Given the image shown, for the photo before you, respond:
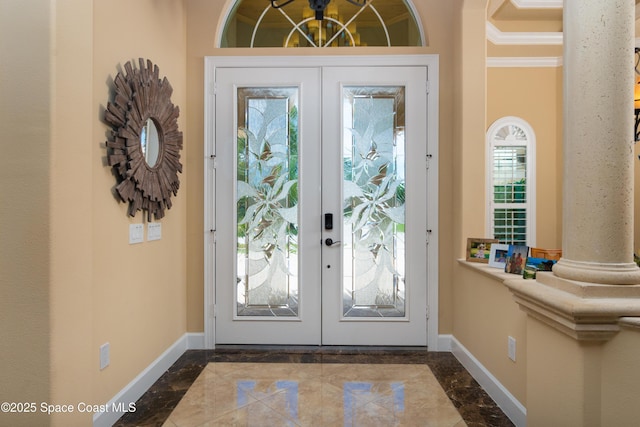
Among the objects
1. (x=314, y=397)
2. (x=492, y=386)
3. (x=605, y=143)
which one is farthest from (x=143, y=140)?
(x=492, y=386)

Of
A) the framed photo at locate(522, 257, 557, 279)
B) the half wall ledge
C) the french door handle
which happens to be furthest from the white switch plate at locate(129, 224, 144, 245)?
the framed photo at locate(522, 257, 557, 279)

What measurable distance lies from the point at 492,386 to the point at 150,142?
2839mm

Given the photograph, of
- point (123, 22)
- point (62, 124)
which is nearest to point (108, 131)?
point (62, 124)

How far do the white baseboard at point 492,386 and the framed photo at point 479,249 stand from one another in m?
0.73

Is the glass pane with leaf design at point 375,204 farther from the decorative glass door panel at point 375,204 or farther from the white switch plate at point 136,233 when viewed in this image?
the white switch plate at point 136,233

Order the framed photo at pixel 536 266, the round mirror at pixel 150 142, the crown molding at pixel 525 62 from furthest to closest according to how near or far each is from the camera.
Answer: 1. the crown molding at pixel 525 62
2. the round mirror at pixel 150 142
3. the framed photo at pixel 536 266

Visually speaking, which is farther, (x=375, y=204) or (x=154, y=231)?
(x=375, y=204)

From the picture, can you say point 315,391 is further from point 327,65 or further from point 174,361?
point 327,65

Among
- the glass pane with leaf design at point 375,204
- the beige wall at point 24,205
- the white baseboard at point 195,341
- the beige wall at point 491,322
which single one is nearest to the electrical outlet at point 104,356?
the beige wall at point 24,205

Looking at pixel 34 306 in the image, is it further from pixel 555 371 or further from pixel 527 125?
pixel 527 125

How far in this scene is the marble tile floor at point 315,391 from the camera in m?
2.16

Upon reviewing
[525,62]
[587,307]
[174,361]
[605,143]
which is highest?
[525,62]

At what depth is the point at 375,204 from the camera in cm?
322

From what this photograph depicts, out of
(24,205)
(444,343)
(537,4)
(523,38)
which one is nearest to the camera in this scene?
(24,205)
